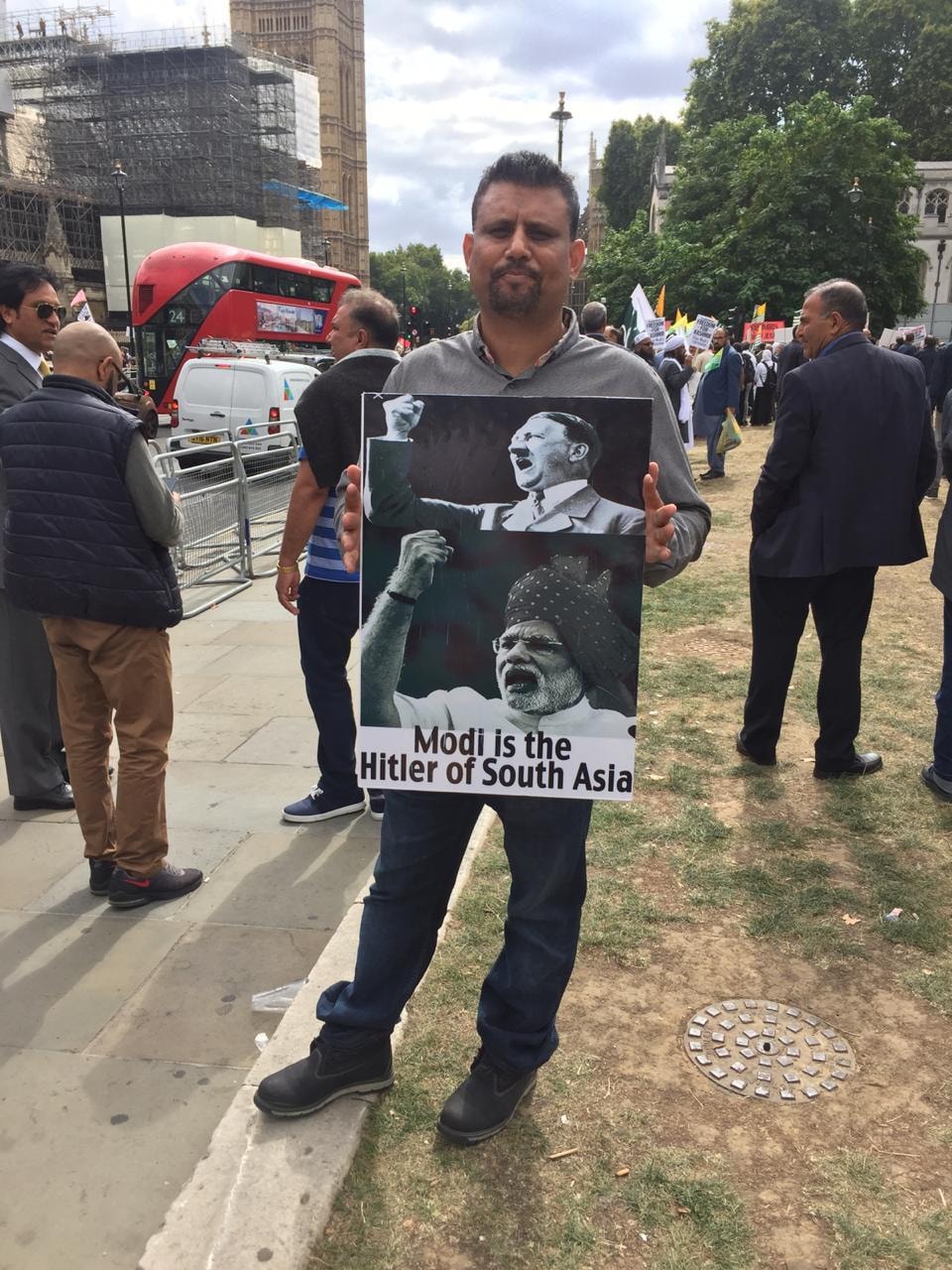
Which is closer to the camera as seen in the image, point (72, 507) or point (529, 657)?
point (529, 657)

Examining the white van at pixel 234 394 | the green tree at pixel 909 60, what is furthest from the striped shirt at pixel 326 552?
the green tree at pixel 909 60

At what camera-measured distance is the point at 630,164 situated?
90.9m

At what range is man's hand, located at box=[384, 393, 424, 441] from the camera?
6.27 feet

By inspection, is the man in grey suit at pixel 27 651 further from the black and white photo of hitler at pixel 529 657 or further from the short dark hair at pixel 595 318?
the short dark hair at pixel 595 318

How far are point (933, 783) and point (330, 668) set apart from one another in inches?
107

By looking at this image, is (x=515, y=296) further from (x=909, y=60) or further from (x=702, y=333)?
(x=909, y=60)

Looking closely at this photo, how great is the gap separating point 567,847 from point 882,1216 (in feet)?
3.54

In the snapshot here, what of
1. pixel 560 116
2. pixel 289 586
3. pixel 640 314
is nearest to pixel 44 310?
pixel 289 586

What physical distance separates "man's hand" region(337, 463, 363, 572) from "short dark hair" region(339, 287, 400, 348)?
1.98 m

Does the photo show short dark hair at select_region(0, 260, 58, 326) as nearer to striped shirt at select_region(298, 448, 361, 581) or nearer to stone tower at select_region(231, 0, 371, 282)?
striped shirt at select_region(298, 448, 361, 581)

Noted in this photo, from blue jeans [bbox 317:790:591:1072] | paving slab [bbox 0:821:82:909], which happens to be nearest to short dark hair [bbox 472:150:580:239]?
blue jeans [bbox 317:790:591:1072]

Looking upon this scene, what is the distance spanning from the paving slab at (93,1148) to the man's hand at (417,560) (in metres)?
1.55

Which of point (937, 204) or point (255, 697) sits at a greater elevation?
point (937, 204)

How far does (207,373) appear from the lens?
611 inches
